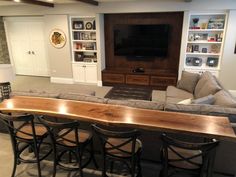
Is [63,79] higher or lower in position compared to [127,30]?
lower

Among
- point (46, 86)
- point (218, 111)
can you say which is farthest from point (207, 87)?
point (46, 86)

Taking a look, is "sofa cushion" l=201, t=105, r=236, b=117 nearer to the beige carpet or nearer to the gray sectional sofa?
the gray sectional sofa

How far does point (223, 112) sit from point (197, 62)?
366cm

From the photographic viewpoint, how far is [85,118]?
2.05 m

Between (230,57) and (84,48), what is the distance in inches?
170

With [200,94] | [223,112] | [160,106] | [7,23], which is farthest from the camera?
[7,23]

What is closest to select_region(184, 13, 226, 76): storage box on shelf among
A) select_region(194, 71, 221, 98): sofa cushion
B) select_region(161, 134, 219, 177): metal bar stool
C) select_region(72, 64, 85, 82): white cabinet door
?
select_region(194, 71, 221, 98): sofa cushion

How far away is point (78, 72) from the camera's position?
6.61 m

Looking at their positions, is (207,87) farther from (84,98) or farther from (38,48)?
(38,48)

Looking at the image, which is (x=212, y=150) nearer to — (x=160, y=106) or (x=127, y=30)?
(x=160, y=106)

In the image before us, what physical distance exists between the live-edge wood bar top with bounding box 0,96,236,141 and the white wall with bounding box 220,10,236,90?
381 cm

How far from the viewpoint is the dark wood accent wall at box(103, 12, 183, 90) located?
580cm

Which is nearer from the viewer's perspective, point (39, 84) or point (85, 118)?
point (85, 118)

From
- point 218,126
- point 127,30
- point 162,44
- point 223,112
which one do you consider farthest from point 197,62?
point 218,126
